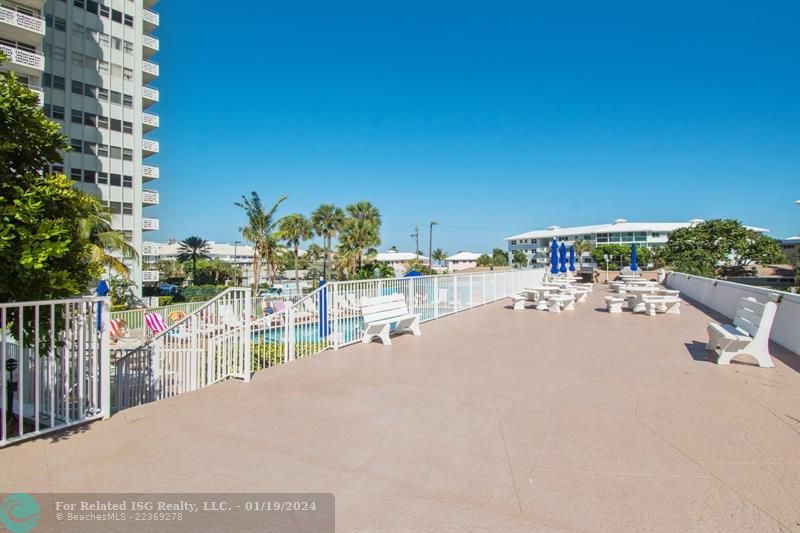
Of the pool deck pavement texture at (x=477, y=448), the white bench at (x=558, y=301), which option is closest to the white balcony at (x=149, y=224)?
the white bench at (x=558, y=301)

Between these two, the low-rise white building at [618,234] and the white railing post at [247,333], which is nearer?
the white railing post at [247,333]

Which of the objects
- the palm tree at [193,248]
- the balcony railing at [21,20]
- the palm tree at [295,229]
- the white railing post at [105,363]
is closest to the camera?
the white railing post at [105,363]

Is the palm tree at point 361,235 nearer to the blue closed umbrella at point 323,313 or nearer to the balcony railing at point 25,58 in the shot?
the balcony railing at point 25,58

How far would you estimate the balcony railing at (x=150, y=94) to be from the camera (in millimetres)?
37000

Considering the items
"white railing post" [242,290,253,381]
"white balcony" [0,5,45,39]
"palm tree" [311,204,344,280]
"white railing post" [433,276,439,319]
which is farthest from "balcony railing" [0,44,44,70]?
"white railing post" [242,290,253,381]

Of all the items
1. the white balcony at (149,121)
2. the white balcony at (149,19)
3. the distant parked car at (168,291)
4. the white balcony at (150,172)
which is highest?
the white balcony at (149,19)

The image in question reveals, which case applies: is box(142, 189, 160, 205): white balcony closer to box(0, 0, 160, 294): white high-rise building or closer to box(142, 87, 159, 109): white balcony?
box(0, 0, 160, 294): white high-rise building

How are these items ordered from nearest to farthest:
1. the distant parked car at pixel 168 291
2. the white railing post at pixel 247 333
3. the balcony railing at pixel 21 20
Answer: the white railing post at pixel 247 333
the balcony railing at pixel 21 20
the distant parked car at pixel 168 291

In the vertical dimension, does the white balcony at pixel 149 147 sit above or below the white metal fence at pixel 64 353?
above

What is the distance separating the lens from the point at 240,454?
137 inches

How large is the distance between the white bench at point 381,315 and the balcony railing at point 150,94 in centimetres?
3751

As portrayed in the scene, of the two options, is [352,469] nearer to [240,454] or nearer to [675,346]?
[240,454]

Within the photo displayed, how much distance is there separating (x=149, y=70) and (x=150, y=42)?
2175 millimetres

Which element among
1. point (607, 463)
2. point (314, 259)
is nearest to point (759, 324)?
point (607, 463)
